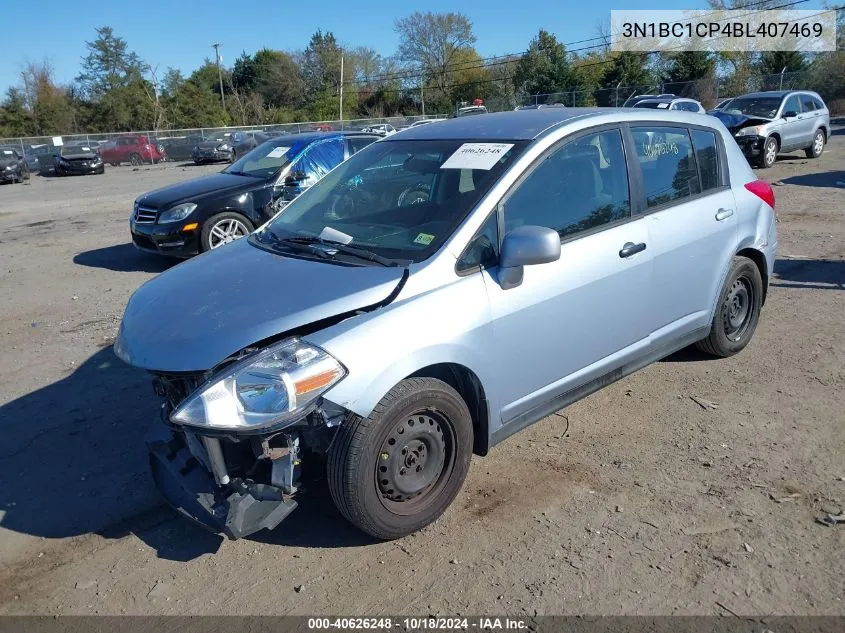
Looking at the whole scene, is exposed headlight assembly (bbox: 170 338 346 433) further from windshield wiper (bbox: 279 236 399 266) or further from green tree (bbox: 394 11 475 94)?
green tree (bbox: 394 11 475 94)

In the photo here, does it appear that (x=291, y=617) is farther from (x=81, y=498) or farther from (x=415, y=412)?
(x=81, y=498)

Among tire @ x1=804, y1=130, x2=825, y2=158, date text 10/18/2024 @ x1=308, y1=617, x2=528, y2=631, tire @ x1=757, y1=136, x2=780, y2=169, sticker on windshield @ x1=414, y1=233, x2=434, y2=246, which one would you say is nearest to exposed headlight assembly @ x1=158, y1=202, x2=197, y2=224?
sticker on windshield @ x1=414, y1=233, x2=434, y2=246

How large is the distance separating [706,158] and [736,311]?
117 cm

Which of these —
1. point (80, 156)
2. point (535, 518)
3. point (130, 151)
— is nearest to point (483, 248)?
point (535, 518)

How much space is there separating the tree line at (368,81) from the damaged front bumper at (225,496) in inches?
1659

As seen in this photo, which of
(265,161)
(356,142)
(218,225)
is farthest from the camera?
(356,142)

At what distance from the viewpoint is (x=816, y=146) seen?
1845 centimetres

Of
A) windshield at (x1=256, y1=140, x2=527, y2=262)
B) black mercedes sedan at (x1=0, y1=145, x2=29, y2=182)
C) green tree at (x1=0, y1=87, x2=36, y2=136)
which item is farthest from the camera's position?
green tree at (x1=0, y1=87, x2=36, y2=136)

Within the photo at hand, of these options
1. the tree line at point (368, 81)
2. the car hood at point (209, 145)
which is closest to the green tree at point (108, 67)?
the tree line at point (368, 81)

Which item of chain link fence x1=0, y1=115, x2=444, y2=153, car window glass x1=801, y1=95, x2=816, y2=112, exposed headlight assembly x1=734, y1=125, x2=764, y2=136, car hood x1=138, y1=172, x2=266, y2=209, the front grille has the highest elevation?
chain link fence x1=0, y1=115, x2=444, y2=153

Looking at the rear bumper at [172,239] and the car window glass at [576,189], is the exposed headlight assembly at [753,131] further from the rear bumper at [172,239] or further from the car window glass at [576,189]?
the car window glass at [576,189]

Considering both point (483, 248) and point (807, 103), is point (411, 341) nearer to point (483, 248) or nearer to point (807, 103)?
point (483, 248)

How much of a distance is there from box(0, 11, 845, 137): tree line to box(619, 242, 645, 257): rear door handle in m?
40.3

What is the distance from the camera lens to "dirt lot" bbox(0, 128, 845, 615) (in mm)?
2924
